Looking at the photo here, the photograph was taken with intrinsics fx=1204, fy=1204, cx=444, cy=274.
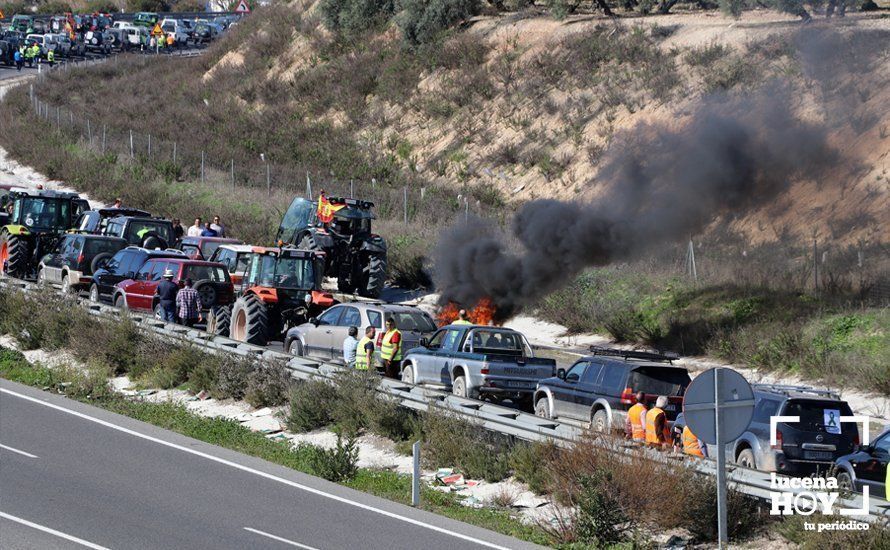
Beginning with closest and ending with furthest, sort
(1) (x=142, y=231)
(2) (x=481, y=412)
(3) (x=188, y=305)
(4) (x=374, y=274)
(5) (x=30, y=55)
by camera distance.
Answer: (2) (x=481, y=412), (3) (x=188, y=305), (4) (x=374, y=274), (1) (x=142, y=231), (5) (x=30, y=55)

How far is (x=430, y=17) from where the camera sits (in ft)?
201

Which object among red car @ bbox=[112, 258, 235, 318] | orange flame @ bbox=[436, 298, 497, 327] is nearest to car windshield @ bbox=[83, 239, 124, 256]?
red car @ bbox=[112, 258, 235, 318]

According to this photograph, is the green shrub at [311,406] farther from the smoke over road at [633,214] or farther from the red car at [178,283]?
the smoke over road at [633,214]

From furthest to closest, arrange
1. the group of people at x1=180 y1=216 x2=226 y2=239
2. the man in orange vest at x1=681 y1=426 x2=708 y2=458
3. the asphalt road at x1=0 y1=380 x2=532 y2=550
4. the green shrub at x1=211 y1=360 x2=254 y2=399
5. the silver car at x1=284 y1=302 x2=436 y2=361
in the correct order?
the group of people at x1=180 y1=216 x2=226 y2=239 < the silver car at x1=284 y1=302 x2=436 y2=361 < the green shrub at x1=211 y1=360 x2=254 y2=399 < the man in orange vest at x1=681 y1=426 x2=708 y2=458 < the asphalt road at x1=0 y1=380 x2=532 y2=550

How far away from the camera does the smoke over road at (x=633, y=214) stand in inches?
1124

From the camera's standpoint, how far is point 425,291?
121 ft

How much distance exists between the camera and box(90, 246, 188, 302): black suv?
95.5ft

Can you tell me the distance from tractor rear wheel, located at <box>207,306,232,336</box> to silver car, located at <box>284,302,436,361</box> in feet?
7.06

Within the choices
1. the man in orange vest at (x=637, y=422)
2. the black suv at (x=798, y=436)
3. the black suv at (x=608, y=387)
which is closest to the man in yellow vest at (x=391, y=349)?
the black suv at (x=608, y=387)

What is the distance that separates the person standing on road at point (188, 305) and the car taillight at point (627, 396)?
38.6ft

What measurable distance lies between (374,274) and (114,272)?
7.22 m

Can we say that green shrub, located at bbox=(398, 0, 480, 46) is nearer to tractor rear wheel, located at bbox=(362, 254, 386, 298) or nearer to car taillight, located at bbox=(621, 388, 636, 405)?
tractor rear wheel, located at bbox=(362, 254, 386, 298)

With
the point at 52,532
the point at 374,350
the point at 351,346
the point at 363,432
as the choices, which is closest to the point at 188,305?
the point at 351,346

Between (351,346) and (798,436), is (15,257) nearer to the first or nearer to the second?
(351,346)
